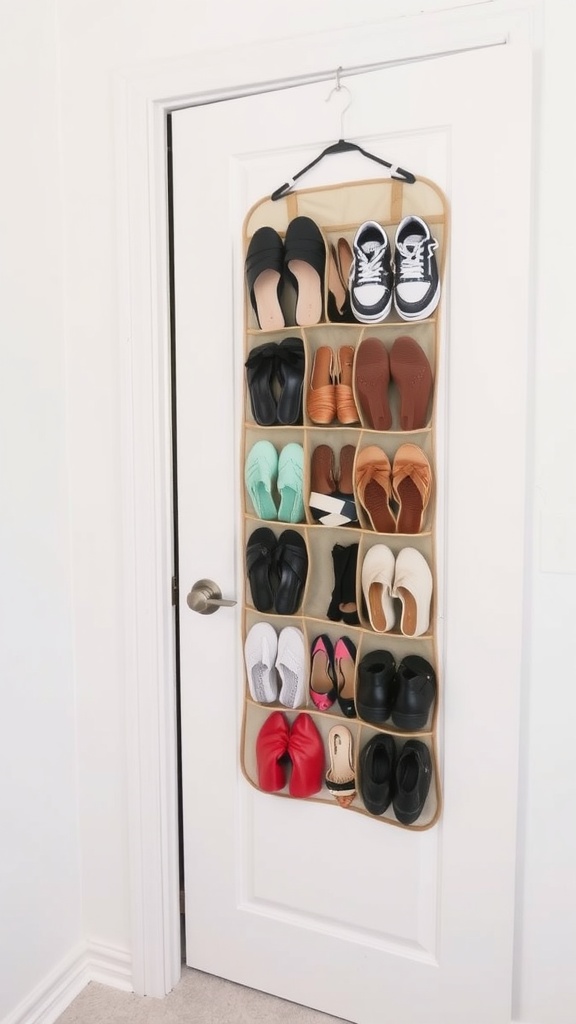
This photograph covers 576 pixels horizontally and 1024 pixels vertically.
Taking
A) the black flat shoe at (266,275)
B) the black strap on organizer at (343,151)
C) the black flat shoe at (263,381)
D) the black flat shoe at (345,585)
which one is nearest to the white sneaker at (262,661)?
the black flat shoe at (345,585)

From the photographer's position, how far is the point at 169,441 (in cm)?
153

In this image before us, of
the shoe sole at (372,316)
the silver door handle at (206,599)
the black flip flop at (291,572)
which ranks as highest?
the shoe sole at (372,316)

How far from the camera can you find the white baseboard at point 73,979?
149cm

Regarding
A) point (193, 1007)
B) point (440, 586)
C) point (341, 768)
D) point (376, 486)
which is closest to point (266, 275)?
point (376, 486)

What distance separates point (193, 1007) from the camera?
1.54 metres

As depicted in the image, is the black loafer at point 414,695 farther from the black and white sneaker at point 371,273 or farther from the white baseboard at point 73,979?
the white baseboard at point 73,979

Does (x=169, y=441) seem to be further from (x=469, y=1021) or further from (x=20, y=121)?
(x=469, y=1021)

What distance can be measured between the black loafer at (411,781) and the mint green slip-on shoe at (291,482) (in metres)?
0.52

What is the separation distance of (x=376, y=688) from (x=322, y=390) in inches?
23.7

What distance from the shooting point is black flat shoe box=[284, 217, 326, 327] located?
1333mm

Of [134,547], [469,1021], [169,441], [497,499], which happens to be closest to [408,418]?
[497,499]

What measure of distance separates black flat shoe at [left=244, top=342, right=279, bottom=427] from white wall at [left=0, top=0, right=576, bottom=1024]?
342mm

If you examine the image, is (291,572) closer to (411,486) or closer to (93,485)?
(411,486)

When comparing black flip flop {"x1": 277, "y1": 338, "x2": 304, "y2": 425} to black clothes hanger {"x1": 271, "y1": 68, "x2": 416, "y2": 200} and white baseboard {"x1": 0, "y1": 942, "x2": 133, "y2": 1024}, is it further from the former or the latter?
white baseboard {"x1": 0, "y1": 942, "x2": 133, "y2": 1024}
